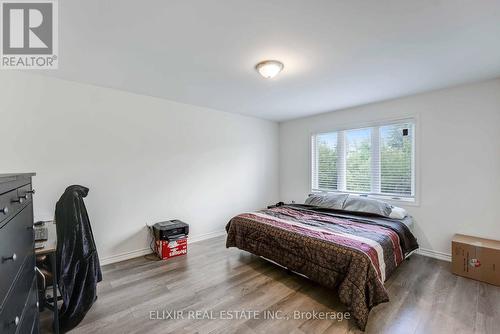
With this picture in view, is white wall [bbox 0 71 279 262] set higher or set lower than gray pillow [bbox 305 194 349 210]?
higher

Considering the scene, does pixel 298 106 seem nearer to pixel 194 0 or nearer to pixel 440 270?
pixel 194 0

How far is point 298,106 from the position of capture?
3967 millimetres

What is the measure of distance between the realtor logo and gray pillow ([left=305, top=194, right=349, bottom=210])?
12.7ft

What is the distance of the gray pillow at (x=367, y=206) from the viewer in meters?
3.21

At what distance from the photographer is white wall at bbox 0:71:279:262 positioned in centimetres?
253

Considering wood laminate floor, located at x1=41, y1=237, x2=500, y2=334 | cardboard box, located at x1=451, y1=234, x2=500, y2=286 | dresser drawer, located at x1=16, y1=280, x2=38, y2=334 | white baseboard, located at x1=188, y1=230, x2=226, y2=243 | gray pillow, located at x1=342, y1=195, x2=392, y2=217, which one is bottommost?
wood laminate floor, located at x1=41, y1=237, x2=500, y2=334

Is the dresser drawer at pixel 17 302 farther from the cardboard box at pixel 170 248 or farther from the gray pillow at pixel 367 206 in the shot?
the gray pillow at pixel 367 206

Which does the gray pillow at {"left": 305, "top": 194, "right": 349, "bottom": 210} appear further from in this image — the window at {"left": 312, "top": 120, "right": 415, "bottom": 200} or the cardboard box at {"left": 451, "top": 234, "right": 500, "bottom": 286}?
the cardboard box at {"left": 451, "top": 234, "right": 500, "bottom": 286}

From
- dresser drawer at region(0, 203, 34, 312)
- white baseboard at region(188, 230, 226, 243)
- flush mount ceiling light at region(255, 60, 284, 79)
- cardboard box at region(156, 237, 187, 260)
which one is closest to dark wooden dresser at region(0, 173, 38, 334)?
dresser drawer at region(0, 203, 34, 312)

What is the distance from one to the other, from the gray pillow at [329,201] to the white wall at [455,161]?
3.28 ft

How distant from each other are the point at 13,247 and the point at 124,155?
2304mm

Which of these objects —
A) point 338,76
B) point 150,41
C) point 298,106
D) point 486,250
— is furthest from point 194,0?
point 486,250

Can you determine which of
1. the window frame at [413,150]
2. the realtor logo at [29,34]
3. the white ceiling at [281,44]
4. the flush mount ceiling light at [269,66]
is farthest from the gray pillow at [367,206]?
the realtor logo at [29,34]

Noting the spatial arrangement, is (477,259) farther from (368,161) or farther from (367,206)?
(368,161)
